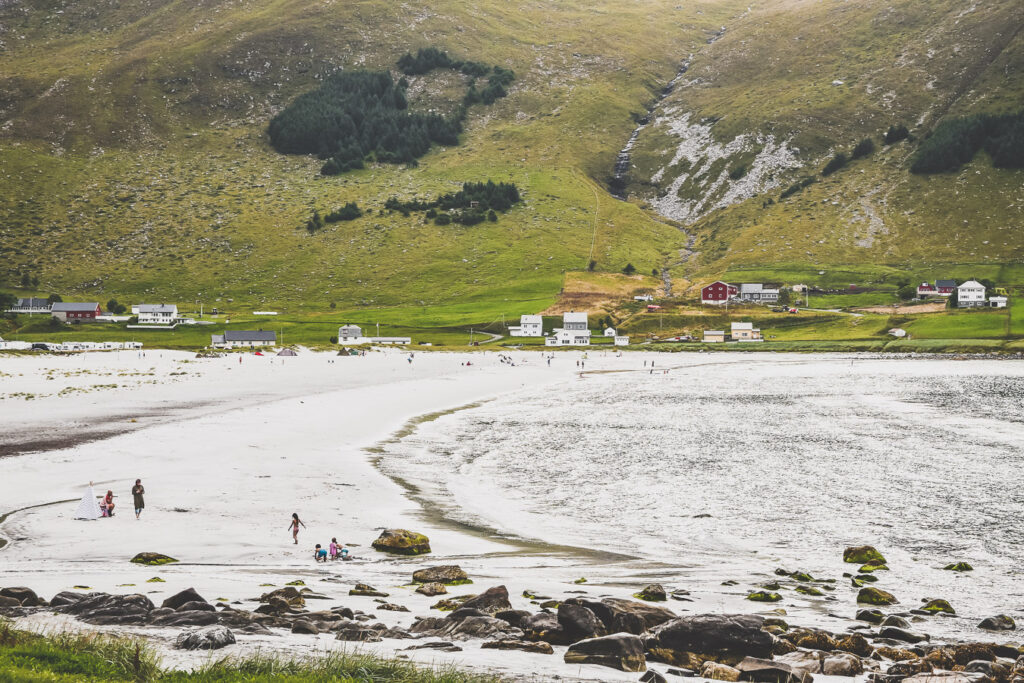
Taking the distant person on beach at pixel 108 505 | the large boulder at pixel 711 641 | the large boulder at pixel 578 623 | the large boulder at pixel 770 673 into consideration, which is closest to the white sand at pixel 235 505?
the distant person on beach at pixel 108 505

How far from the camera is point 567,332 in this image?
182 meters

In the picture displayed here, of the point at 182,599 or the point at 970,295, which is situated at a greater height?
the point at 970,295

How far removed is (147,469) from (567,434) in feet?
99.4

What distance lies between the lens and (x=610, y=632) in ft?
65.7

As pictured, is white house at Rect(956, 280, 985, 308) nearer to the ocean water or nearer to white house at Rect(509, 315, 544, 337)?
white house at Rect(509, 315, 544, 337)

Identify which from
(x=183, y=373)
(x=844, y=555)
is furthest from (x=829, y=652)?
(x=183, y=373)

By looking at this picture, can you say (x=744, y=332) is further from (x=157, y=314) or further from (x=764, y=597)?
(x=764, y=597)

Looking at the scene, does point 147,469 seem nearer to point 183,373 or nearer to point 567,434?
point 567,434

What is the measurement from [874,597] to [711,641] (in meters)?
7.97

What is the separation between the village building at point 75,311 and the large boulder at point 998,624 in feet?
629

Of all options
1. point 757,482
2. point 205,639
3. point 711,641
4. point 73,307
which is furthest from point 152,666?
point 73,307

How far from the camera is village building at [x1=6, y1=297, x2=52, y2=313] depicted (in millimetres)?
185250

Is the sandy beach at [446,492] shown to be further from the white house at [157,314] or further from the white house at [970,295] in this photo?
the white house at [970,295]

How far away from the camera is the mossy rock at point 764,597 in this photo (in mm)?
24250
